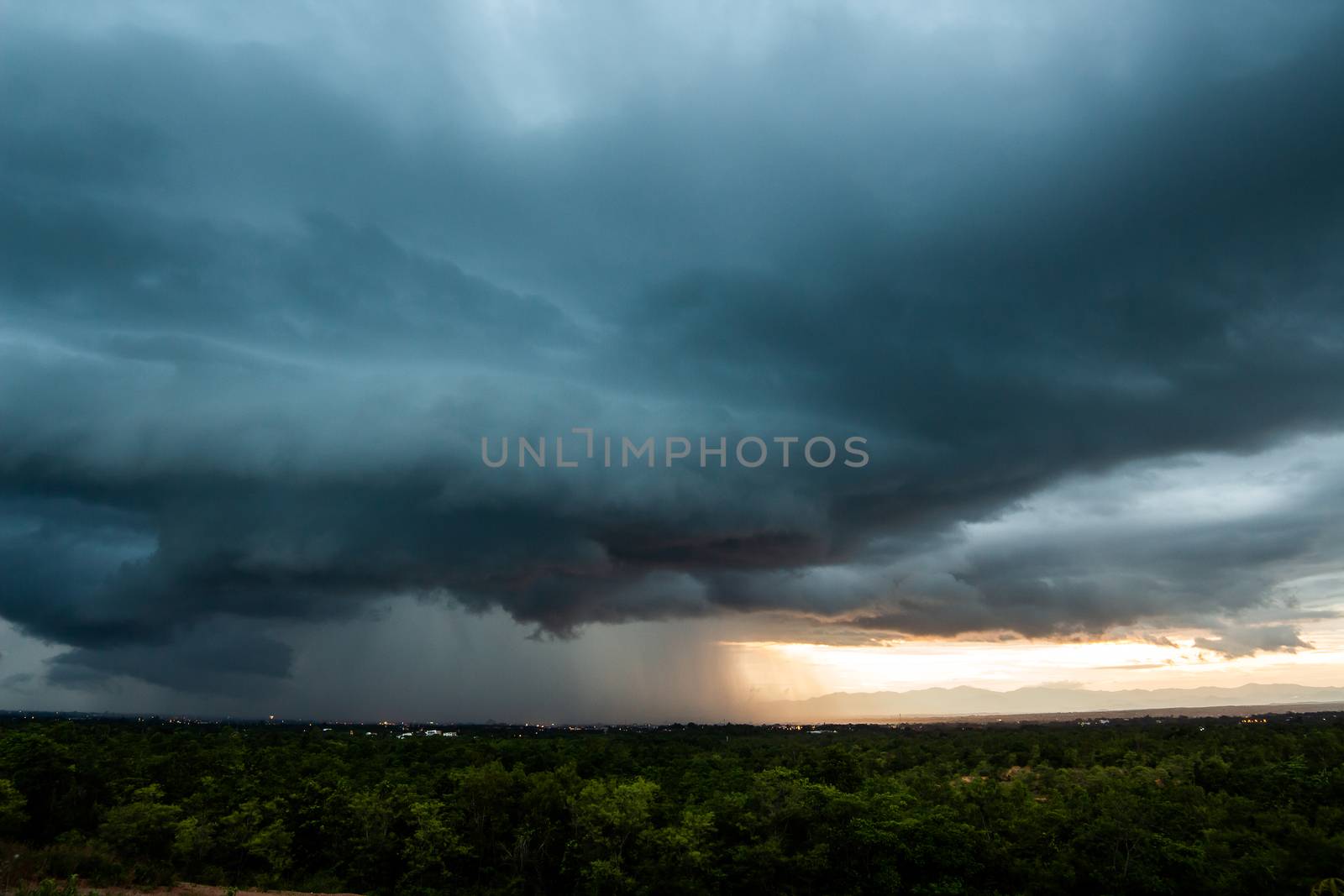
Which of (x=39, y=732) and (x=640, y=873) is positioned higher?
(x=39, y=732)

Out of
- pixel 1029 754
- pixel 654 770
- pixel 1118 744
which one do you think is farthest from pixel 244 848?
pixel 1118 744

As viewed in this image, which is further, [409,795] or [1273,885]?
[409,795]

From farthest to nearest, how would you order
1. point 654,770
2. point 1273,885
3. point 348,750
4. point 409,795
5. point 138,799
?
1. point 348,750
2. point 654,770
3. point 409,795
4. point 138,799
5. point 1273,885

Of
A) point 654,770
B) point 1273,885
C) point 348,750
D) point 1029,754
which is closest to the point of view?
point 1273,885

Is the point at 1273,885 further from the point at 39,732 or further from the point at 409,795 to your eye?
the point at 39,732

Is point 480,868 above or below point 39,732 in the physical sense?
below

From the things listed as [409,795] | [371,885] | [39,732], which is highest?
[39,732]

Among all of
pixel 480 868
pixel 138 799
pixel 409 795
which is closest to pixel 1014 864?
pixel 480 868

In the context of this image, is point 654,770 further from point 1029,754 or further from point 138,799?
point 1029,754

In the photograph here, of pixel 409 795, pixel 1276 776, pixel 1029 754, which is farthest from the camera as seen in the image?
pixel 1029 754
